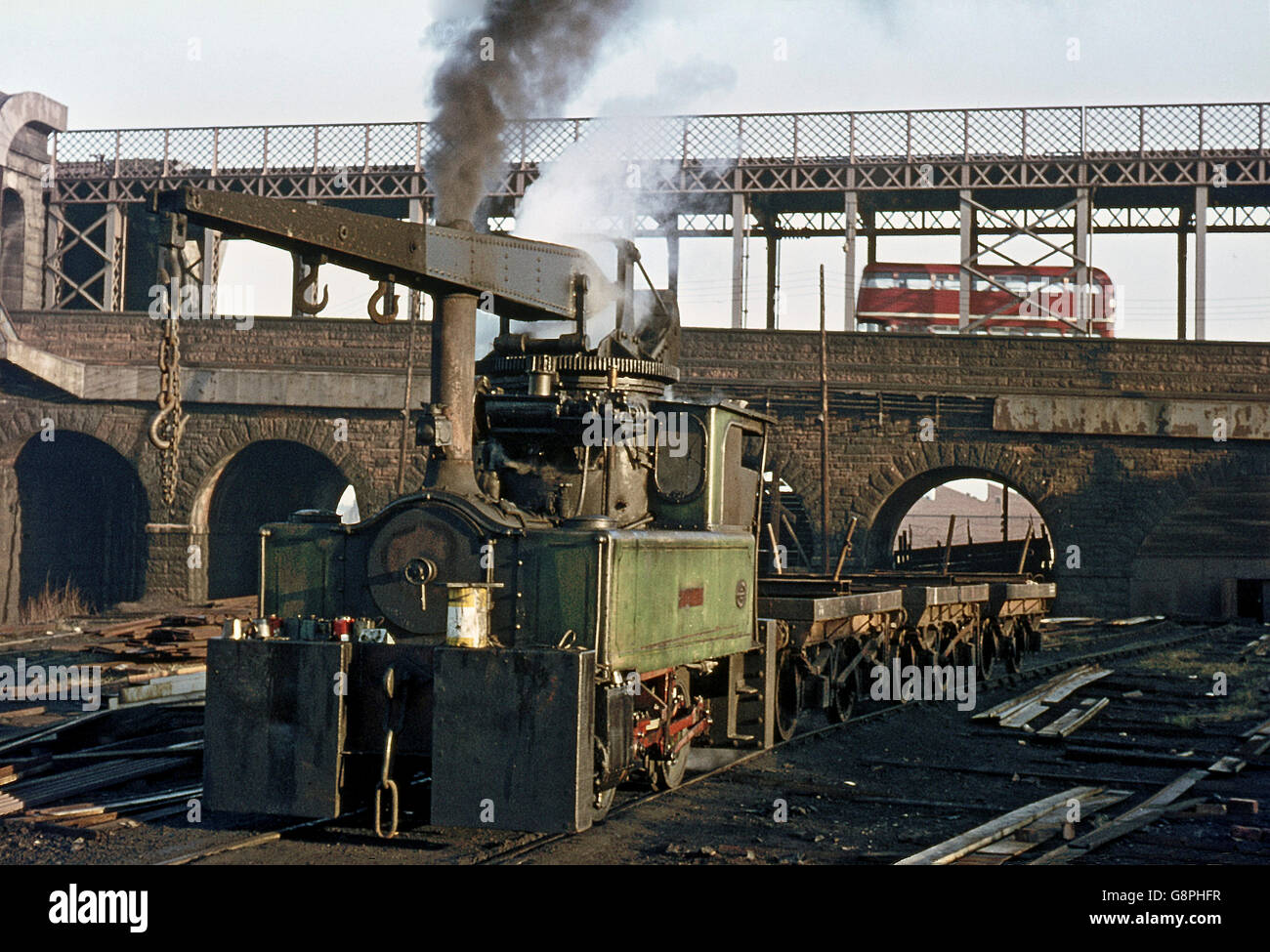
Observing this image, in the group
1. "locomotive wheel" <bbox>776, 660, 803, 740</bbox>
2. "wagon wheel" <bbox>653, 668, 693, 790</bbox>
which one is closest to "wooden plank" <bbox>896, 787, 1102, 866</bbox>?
"wagon wheel" <bbox>653, 668, 693, 790</bbox>

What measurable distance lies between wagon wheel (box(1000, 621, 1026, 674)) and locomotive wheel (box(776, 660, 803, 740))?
24.3 ft

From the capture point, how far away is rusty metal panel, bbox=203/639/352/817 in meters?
7.29

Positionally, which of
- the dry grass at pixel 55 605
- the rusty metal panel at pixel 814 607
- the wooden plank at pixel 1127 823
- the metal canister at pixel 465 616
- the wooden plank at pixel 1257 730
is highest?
the metal canister at pixel 465 616

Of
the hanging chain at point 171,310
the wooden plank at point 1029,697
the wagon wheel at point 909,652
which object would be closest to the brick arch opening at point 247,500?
the wagon wheel at point 909,652

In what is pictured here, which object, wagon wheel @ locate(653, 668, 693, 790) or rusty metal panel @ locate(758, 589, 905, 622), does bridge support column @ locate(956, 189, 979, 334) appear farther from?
wagon wheel @ locate(653, 668, 693, 790)

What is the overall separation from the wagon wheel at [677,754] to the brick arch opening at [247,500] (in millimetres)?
19363

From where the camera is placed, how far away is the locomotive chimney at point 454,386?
301 inches

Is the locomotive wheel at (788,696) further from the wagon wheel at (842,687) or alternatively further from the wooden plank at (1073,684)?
the wooden plank at (1073,684)

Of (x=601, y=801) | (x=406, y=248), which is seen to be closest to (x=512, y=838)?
(x=601, y=801)

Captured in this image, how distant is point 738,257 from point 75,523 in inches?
616

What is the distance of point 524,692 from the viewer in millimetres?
6949
